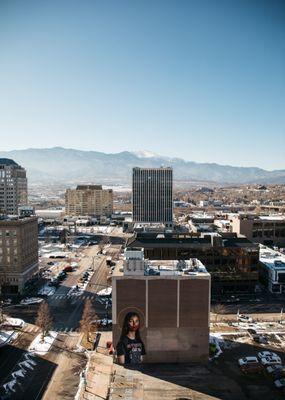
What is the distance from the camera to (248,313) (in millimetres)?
60344

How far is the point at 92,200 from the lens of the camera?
198 m

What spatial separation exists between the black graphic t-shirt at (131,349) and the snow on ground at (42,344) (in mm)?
10650

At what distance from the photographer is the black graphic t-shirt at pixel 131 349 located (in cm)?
4294

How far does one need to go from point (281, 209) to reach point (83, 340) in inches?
4906

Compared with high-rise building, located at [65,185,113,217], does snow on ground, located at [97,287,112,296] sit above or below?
below

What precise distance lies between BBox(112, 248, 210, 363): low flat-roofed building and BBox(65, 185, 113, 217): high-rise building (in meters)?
154

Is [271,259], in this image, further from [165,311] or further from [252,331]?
[165,311]

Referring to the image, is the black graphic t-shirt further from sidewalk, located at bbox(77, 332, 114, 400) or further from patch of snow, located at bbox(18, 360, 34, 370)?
patch of snow, located at bbox(18, 360, 34, 370)

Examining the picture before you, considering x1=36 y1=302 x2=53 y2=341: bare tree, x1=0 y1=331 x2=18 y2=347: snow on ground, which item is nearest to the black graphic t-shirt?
x1=36 y1=302 x2=53 y2=341: bare tree

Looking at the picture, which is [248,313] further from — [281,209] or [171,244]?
[281,209]

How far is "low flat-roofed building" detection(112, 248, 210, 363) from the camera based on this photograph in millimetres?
43375

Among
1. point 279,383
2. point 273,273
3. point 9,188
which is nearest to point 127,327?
point 279,383

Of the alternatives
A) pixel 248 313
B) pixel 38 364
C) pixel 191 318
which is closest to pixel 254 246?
pixel 248 313

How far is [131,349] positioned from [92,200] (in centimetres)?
15730
